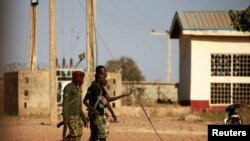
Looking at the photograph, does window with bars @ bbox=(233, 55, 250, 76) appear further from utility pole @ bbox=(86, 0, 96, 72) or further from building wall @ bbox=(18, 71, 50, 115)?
building wall @ bbox=(18, 71, 50, 115)

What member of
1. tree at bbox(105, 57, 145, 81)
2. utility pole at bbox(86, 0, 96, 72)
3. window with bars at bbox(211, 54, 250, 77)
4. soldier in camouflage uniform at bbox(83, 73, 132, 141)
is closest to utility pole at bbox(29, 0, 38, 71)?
utility pole at bbox(86, 0, 96, 72)

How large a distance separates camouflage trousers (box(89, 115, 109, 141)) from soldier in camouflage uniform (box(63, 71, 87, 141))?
15.1 inches

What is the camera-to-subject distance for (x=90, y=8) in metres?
21.9

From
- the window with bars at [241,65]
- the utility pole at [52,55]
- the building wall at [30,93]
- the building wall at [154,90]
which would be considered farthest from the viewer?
the building wall at [154,90]

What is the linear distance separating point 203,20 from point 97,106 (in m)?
18.3

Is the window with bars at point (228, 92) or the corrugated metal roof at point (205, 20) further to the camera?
the window with bars at point (228, 92)


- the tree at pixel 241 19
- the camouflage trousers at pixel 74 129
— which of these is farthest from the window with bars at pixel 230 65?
the camouflage trousers at pixel 74 129

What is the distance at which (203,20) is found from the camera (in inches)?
1011

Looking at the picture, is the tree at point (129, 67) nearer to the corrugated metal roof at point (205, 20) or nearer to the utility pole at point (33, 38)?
the corrugated metal roof at point (205, 20)

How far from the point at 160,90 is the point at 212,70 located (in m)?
9.41

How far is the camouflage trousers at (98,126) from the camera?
26.4ft

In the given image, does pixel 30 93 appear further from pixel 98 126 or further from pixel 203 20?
pixel 98 126

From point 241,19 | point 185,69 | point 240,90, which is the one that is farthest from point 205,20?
point 241,19

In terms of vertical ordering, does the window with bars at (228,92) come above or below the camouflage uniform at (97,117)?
below
